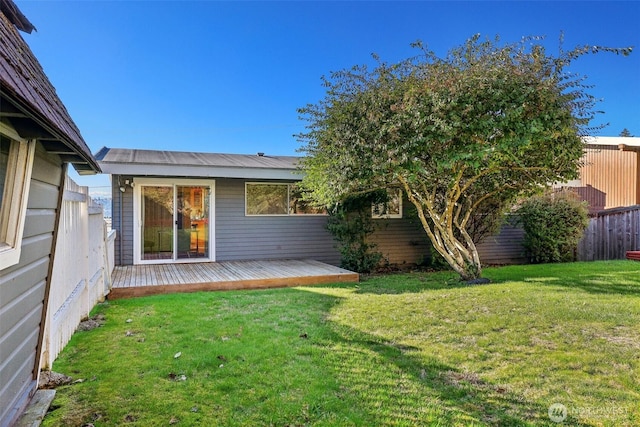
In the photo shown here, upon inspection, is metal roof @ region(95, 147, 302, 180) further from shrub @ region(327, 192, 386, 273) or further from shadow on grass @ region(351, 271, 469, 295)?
shadow on grass @ region(351, 271, 469, 295)

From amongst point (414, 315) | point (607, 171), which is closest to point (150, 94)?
point (414, 315)

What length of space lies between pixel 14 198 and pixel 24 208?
0.27 ft

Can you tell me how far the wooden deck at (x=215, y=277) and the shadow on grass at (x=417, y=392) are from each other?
3474 millimetres

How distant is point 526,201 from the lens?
33.5 feet

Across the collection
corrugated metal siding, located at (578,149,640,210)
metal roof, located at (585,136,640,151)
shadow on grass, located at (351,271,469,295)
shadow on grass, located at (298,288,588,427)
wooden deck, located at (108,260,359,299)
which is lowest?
shadow on grass, located at (298,288,588,427)

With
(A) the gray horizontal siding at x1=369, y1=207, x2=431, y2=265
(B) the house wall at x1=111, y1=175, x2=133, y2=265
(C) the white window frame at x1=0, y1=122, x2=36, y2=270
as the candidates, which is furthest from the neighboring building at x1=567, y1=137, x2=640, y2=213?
(C) the white window frame at x1=0, y1=122, x2=36, y2=270

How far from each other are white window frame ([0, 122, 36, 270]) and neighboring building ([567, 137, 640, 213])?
16.6 metres

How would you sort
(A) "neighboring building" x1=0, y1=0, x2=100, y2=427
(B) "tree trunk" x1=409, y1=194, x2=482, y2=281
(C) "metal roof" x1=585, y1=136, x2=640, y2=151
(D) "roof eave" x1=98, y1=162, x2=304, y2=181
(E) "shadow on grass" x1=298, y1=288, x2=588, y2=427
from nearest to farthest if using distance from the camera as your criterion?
1. (A) "neighboring building" x1=0, y1=0, x2=100, y2=427
2. (E) "shadow on grass" x1=298, y1=288, x2=588, y2=427
3. (B) "tree trunk" x1=409, y1=194, x2=482, y2=281
4. (D) "roof eave" x1=98, y1=162, x2=304, y2=181
5. (C) "metal roof" x1=585, y1=136, x2=640, y2=151

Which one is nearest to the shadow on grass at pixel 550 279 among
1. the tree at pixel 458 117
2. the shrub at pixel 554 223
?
the shrub at pixel 554 223

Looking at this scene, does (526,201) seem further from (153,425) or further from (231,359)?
(153,425)

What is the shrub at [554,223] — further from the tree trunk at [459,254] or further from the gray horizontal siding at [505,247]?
the tree trunk at [459,254]

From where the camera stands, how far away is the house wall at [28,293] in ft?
6.05

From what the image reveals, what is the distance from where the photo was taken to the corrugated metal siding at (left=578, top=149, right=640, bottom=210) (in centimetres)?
1448

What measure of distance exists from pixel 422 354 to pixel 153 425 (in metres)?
2.19
